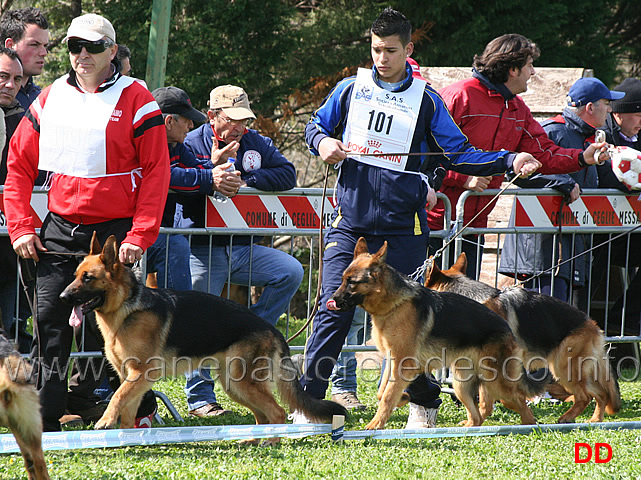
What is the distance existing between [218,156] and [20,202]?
5.39 ft

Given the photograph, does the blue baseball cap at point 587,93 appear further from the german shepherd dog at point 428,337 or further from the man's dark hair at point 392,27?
the german shepherd dog at point 428,337

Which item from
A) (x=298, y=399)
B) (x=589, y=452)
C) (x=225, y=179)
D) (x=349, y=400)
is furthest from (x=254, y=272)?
(x=589, y=452)

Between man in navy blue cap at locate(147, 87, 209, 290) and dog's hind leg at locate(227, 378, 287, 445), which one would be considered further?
man in navy blue cap at locate(147, 87, 209, 290)

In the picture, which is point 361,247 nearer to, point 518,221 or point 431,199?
point 431,199

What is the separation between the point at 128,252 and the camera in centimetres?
459

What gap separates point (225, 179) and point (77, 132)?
4.55ft

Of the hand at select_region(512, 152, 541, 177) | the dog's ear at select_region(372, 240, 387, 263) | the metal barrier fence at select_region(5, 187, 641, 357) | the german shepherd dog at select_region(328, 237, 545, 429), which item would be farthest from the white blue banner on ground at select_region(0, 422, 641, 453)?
the hand at select_region(512, 152, 541, 177)

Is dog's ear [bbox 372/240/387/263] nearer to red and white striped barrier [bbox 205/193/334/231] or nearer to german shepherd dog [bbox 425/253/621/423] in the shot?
german shepherd dog [bbox 425/253/621/423]

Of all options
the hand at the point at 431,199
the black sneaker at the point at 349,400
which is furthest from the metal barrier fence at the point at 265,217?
the black sneaker at the point at 349,400

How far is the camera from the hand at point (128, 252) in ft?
15.0

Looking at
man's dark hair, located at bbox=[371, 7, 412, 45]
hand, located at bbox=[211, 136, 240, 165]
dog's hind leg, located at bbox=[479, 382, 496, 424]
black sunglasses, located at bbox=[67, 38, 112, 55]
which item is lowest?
dog's hind leg, located at bbox=[479, 382, 496, 424]

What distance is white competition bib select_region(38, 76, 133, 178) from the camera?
4609mm

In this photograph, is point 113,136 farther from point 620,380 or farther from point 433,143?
point 620,380

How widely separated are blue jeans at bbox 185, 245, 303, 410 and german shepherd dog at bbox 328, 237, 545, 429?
44.3 inches
